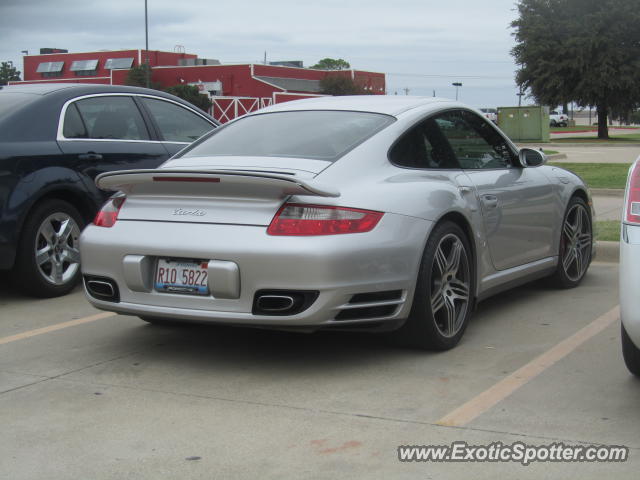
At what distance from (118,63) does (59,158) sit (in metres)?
81.6

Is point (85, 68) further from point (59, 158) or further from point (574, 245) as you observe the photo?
point (574, 245)

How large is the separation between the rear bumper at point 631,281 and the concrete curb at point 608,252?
4.44 metres

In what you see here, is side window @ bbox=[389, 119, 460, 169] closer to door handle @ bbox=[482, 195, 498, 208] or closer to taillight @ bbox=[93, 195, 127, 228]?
door handle @ bbox=[482, 195, 498, 208]

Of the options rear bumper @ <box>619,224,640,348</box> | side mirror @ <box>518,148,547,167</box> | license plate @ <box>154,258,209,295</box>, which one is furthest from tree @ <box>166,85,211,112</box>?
Answer: rear bumper @ <box>619,224,640,348</box>

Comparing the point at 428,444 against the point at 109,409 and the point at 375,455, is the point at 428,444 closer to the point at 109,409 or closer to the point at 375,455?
the point at 375,455

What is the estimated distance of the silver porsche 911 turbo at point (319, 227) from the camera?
4.67 meters

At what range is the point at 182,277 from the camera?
Answer: 486 centimetres

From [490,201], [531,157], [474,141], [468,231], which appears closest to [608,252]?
[531,157]

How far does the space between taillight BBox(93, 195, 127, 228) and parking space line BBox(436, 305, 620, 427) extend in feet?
7.19

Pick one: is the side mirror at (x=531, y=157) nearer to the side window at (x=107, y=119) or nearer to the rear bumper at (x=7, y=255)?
the side window at (x=107, y=119)

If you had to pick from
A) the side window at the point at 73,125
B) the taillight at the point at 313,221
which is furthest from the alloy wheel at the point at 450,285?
the side window at the point at 73,125

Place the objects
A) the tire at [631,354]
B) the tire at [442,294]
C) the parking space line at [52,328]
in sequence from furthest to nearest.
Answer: the parking space line at [52,328], the tire at [442,294], the tire at [631,354]

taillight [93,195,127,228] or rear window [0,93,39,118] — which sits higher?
rear window [0,93,39,118]

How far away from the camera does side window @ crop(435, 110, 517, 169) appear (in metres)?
5.93
